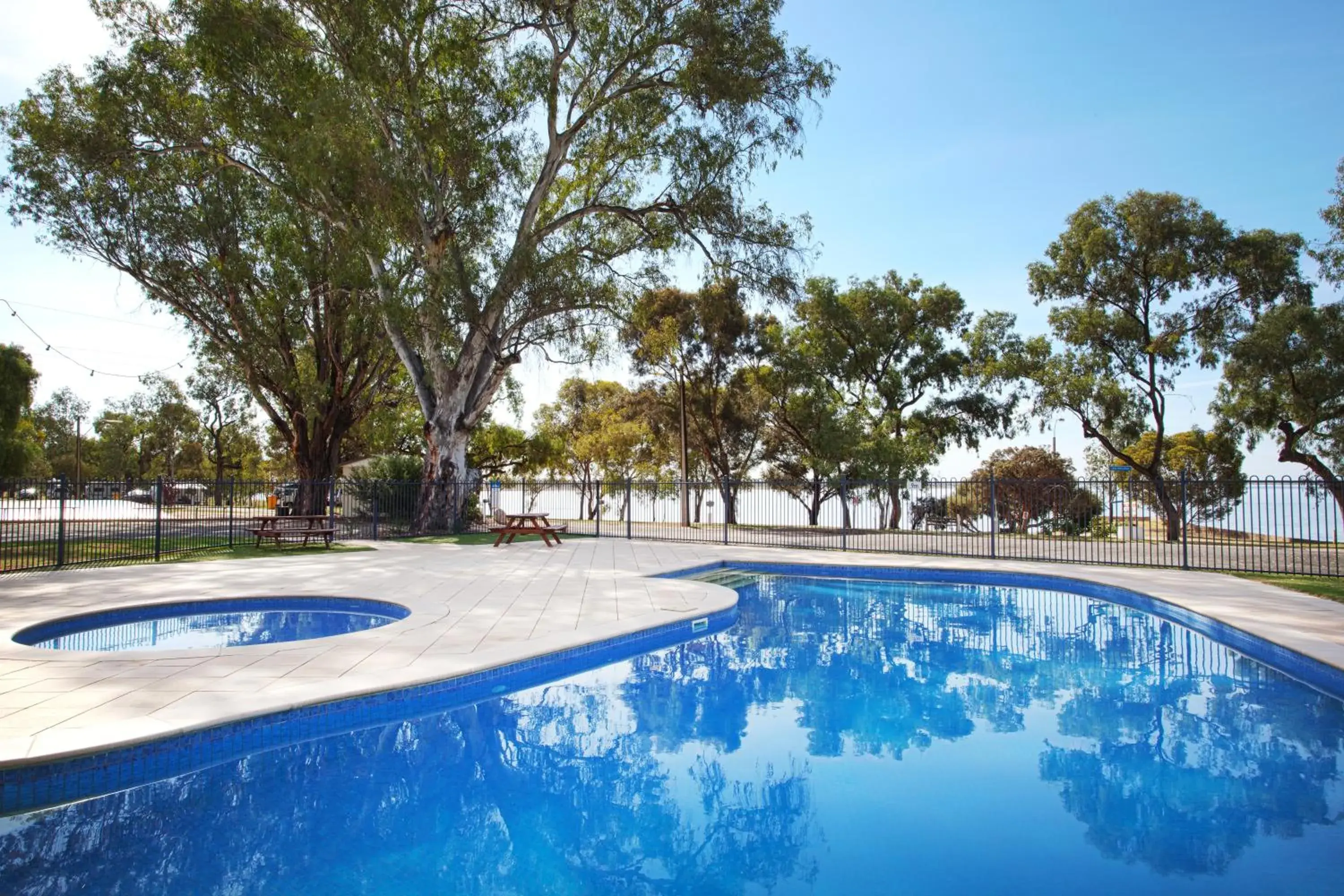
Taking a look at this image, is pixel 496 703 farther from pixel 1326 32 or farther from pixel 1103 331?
pixel 1103 331

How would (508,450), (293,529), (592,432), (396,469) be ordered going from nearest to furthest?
(293,529) < (396,469) < (508,450) < (592,432)

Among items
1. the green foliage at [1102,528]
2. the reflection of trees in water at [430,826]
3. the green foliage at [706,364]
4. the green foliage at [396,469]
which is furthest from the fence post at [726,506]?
→ the reflection of trees in water at [430,826]

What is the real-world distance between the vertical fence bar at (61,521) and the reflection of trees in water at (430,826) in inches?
339

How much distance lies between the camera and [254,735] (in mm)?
4195

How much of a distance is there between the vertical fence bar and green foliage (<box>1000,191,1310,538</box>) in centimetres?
2068

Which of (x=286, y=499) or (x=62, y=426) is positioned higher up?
(x=62, y=426)

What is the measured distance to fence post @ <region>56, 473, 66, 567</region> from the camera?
10242mm

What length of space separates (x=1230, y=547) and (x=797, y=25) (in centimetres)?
1474

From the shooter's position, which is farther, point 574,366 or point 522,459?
point 522,459

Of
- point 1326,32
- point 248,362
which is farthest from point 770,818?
point 248,362

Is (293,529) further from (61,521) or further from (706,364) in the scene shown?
(706,364)

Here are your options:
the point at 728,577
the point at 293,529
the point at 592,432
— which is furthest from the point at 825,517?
the point at 293,529

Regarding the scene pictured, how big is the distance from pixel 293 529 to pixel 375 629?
29.4 feet

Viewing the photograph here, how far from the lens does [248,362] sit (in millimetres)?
18672
